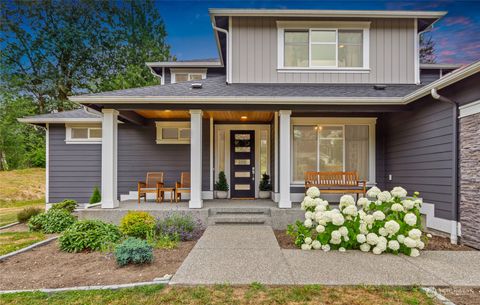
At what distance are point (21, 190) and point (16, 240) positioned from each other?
9.20 metres

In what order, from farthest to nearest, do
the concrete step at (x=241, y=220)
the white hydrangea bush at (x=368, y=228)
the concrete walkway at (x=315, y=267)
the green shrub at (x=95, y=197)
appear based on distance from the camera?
1. the green shrub at (x=95, y=197)
2. the concrete step at (x=241, y=220)
3. the white hydrangea bush at (x=368, y=228)
4. the concrete walkway at (x=315, y=267)

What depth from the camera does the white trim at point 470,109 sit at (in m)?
4.53

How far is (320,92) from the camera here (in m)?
6.71

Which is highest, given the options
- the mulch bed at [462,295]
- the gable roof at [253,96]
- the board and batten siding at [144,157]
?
the gable roof at [253,96]

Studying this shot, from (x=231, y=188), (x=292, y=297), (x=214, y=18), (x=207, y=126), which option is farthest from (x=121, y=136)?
(x=292, y=297)

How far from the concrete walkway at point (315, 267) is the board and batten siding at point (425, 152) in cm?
130

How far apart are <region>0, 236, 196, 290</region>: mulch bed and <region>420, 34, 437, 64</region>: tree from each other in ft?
81.6

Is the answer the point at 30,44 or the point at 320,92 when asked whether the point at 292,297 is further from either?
the point at 30,44

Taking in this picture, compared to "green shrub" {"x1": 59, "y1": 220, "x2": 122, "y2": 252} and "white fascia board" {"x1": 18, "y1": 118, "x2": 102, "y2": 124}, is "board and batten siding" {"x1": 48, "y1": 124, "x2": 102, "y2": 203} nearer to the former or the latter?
"white fascia board" {"x1": 18, "y1": 118, "x2": 102, "y2": 124}

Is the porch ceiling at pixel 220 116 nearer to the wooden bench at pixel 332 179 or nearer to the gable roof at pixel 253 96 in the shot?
the gable roof at pixel 253 96

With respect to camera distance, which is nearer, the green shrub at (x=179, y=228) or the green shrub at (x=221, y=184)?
the green shrub at (x=179, y=228)

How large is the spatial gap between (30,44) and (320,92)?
19759 mm

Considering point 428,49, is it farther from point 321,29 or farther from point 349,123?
point 349,123

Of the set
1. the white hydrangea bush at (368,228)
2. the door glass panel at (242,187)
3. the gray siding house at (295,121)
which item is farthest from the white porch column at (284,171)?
the door glass panel at (242,187)
